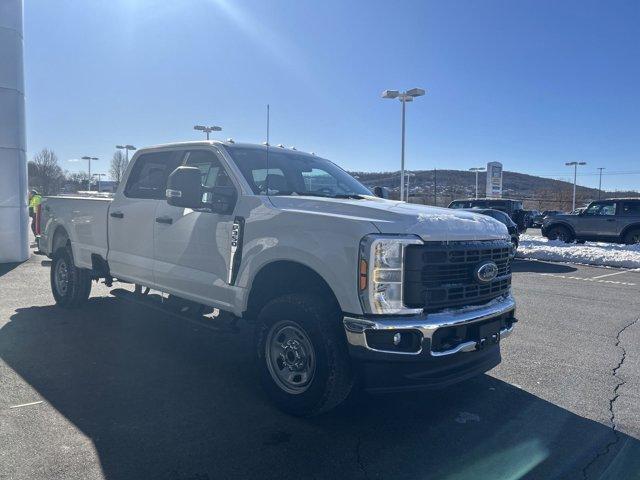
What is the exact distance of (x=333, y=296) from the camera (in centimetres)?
397

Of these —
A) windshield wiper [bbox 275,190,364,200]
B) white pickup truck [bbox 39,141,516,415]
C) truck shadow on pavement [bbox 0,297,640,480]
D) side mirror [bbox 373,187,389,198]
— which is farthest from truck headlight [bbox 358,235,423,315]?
side mirror [bbox 373,187,389,198]

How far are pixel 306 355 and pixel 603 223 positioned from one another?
63.0 ft

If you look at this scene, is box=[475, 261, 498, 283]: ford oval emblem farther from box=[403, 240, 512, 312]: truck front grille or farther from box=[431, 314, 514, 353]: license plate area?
box=[431, 314, 514, 353]: license plate area

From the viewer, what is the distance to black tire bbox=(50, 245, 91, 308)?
24.4 ft

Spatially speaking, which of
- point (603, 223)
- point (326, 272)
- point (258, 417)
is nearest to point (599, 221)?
point (603, 223)

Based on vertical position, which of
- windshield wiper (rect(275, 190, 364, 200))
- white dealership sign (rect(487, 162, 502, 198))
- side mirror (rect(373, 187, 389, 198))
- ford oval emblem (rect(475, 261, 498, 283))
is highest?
white dealership sign (rect(487, 162, 502, 198))

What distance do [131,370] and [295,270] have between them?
79.6 inches

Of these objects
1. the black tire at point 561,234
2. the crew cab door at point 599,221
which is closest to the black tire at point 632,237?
the crew cab door at point 599,221

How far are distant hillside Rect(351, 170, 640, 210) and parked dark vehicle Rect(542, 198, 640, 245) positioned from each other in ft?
91.7

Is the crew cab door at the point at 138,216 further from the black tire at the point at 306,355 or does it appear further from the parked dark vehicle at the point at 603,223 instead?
the parked dark vehicle at the point at 603,223

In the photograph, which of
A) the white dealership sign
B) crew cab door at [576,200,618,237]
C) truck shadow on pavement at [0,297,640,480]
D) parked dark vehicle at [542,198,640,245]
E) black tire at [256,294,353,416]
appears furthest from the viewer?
the white dealership sign

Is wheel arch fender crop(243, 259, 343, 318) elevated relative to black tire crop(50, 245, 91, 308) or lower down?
elevated

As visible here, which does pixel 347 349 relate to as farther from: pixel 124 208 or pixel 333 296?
pixel 124 208

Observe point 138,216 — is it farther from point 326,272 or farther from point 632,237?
point 632,237
